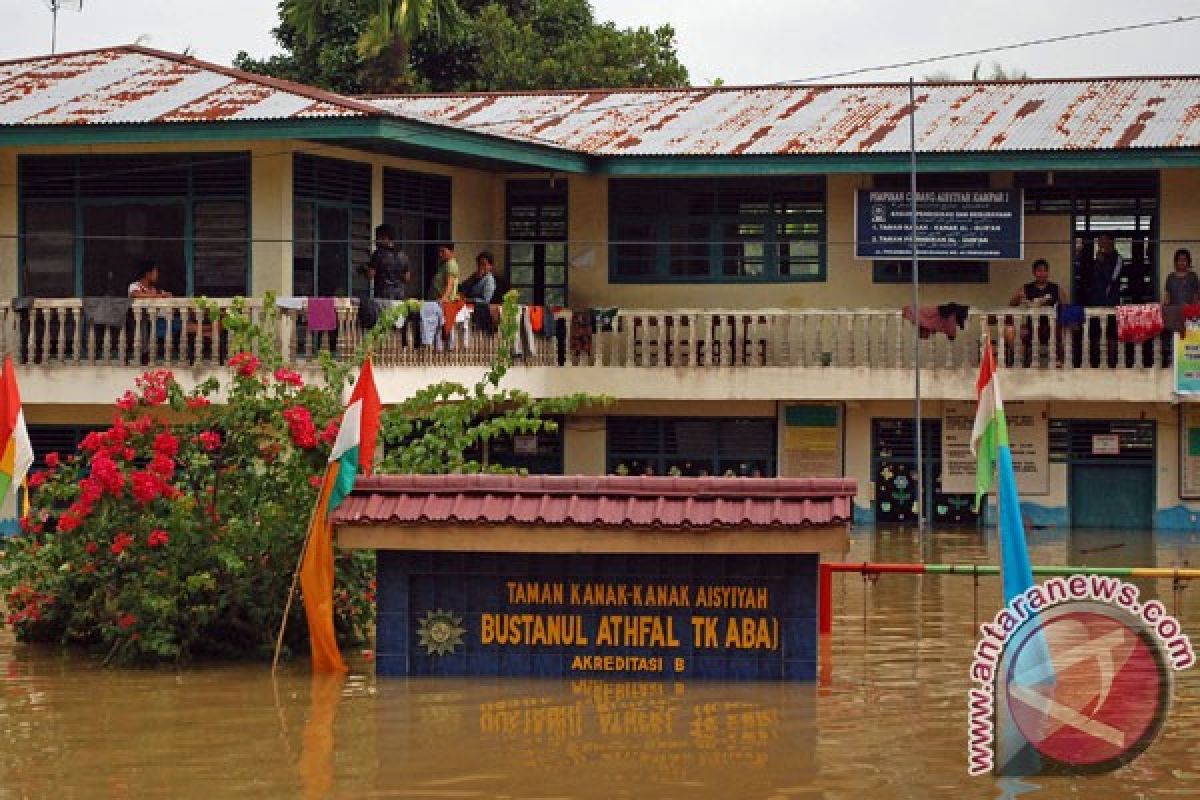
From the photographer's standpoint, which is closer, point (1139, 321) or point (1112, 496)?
point (1139, 321)

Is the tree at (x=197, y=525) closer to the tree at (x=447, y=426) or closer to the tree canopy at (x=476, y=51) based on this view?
the tree at (x=447, y=426)

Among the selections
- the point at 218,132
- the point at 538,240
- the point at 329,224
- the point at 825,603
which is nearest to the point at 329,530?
the point at 825,603

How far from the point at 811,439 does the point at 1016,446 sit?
8.30ft

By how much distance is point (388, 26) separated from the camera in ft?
127

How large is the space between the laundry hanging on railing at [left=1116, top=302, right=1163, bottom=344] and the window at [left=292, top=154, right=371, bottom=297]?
862 cm

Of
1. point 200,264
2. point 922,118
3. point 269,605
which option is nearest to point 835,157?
point 922,118

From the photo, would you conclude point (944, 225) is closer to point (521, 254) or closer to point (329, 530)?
point (521, 254)

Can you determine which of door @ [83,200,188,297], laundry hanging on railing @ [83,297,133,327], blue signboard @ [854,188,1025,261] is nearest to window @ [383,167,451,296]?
door @ [83,200,188,297]

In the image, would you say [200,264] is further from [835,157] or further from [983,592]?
[983,592]

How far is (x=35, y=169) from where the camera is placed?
85.1 feet

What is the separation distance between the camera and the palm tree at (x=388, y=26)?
38.9 metres

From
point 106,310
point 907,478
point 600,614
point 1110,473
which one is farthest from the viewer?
point 907,478

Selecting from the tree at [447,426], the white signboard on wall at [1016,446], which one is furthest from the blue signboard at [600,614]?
the white signboard on wall at [1016,446]

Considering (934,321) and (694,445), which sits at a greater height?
(934,321)
